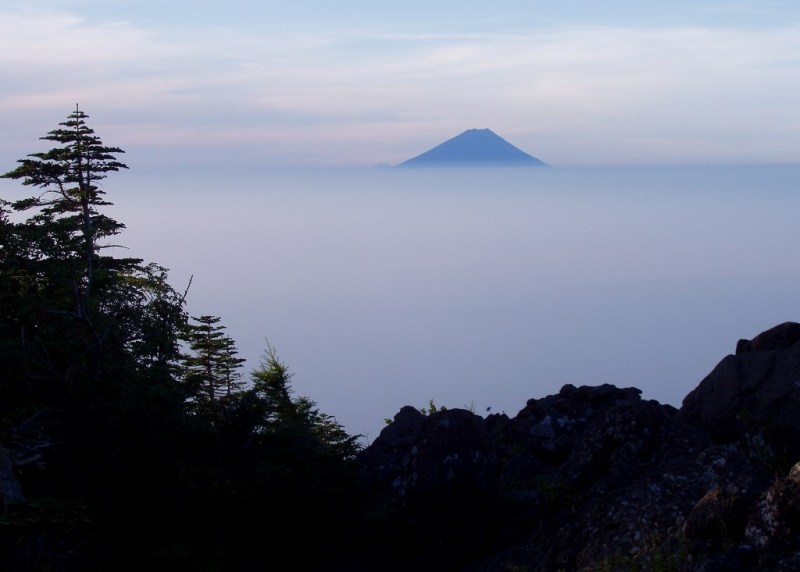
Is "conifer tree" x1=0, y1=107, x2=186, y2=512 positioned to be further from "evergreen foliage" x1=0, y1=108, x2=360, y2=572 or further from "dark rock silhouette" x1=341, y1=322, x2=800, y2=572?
"dark rock silhouette" x1=341, y1=322, x2=800, y2=572

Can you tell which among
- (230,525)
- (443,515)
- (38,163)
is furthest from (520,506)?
(38,163)

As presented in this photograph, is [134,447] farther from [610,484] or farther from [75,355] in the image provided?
[610,484]

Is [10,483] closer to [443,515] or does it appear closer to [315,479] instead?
[315,479]

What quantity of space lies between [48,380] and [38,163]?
1892 centimetres

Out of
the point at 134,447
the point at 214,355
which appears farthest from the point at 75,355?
the point at 214,355

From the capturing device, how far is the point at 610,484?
11734 millimetres

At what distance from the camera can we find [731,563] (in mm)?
7660

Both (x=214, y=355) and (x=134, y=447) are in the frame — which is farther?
(x=214, y=355)

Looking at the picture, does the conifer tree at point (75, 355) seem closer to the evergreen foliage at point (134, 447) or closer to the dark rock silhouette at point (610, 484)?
the evergreen foliage at point (134, 447)

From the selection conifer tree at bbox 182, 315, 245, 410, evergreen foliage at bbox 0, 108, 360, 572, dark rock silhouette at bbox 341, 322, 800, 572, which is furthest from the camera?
conifer tree at bbox 182, 315, 245, 410

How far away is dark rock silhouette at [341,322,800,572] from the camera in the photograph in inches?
331

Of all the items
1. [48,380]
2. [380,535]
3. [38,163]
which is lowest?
[380,535]

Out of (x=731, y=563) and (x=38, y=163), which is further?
(x=38, y=163)

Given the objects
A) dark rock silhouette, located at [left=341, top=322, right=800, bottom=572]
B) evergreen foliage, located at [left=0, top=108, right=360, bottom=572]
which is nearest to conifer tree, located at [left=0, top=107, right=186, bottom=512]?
evergreen foliage, located at [left=0, top=108, right=360, bottom=572]
